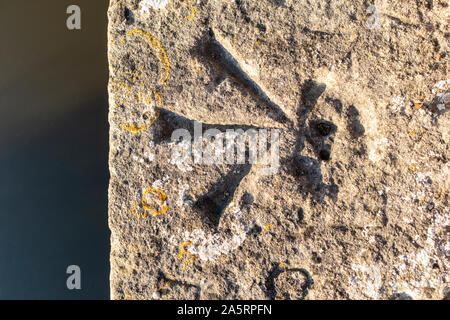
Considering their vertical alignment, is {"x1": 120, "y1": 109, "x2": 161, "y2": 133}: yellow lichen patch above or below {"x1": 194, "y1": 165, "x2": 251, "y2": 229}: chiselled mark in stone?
above

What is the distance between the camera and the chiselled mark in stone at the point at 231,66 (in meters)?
1.38

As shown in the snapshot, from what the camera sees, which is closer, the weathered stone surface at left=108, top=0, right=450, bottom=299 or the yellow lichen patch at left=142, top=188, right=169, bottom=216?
the weathered stone surface at left=108, top=0, right=450, bottom=299

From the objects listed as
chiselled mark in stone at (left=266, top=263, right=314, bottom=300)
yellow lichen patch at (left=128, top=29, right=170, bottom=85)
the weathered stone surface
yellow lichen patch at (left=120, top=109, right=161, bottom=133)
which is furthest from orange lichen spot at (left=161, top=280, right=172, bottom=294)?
yellow lichen patch at (left=128, top=29, right=170, bottom=85)

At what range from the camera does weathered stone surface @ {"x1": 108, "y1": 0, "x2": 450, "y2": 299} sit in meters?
1.29

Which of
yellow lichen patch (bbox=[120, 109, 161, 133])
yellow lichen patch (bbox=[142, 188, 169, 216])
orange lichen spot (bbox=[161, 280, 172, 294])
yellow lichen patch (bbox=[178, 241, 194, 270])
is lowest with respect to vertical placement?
orange lichen spot (bbox=[161, 280, 172, 294])

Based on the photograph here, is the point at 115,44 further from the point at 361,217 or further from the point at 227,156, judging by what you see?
the point at 361,217

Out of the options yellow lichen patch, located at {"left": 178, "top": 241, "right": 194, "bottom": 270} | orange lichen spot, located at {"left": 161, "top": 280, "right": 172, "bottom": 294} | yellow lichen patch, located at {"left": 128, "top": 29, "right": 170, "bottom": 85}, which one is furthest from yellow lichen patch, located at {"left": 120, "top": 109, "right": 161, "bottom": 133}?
orange lichen spot, located at {"left": 161, "top": 280, "right": 172, "bottom": 294}

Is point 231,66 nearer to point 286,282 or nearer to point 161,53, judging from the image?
point 161,53

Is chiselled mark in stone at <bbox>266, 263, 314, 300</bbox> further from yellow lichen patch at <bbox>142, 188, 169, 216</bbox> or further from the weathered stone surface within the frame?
yellow lichen patch at <bbox>142, 188, 169, 216</bbox>

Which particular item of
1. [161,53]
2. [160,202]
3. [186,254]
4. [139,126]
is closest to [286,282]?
[186,254]

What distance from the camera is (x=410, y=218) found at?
51.3 inches

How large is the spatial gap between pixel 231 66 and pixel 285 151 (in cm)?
39

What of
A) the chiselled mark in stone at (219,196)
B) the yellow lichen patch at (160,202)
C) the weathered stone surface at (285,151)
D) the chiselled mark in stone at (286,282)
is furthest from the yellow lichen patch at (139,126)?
the chiselled mark in stone at (286,282)

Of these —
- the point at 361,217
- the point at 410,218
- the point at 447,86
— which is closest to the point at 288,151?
the point at 361,217
